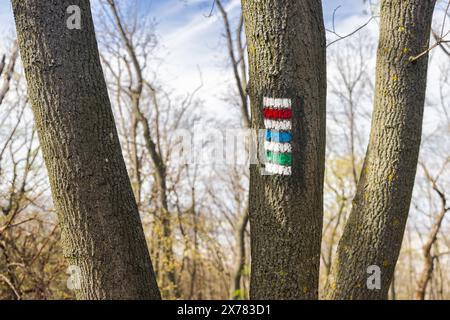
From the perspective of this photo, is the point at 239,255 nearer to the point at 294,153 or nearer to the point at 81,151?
the point at 294,153

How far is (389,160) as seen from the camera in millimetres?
2842

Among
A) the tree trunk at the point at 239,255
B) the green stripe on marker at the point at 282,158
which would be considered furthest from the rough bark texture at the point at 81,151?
the tree trunk at the point at 239,255

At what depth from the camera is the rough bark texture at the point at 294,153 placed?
2502 mm

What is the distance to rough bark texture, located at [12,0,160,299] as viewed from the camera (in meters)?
2.28

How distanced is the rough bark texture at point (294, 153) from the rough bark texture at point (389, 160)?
0.35 metres

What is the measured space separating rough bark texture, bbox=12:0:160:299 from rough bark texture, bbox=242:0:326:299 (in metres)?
0.66

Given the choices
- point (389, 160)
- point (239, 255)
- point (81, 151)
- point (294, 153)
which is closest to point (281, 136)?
point (294, 153)

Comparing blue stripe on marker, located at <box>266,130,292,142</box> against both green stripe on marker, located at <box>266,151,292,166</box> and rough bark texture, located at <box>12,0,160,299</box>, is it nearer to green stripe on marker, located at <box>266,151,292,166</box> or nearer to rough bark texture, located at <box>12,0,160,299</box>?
green stripe on marker, located at <box>266,151,292,166</box>

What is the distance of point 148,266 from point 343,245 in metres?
1.18

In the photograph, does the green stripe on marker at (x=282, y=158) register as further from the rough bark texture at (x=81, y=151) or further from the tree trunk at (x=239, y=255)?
the tree trunk at (x=239, y=255)

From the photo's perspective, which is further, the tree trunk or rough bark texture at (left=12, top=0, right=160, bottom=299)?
the tree trunk

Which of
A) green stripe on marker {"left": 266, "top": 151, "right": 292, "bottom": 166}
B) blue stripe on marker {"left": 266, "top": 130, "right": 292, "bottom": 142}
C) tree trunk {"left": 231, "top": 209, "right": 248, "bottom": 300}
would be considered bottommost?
tree trunk {"left": 231, "top": 209, "right": 248, "bottom": 300}

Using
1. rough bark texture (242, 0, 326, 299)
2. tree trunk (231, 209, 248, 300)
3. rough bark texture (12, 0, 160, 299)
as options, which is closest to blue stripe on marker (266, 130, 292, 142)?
rough bark texture (242, 0, 326, 299)
